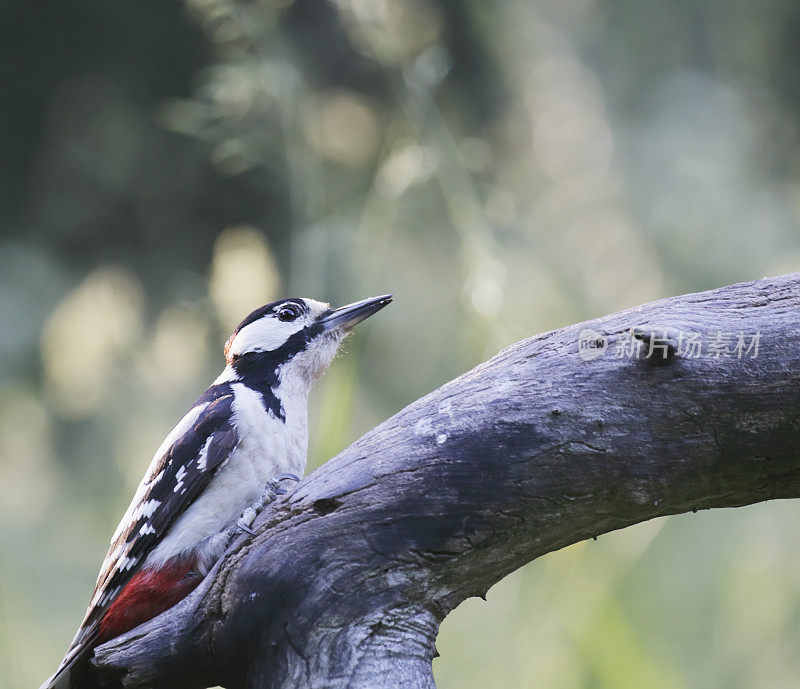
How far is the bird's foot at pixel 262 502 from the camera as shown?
1.51m

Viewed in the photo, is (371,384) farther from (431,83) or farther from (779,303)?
(779,303)

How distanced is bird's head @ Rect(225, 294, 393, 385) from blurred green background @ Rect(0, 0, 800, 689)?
2.9 inches

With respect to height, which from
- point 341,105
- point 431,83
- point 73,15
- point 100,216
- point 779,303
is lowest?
point 779,303

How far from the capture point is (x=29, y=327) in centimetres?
348

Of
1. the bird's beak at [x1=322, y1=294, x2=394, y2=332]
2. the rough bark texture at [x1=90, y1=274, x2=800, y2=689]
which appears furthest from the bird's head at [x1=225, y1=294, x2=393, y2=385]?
the rough bark texture at [x1=90, y1=274, x2=800, y2=689]

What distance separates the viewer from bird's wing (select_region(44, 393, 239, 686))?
1.65 metres

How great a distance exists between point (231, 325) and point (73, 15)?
2143 millimetres

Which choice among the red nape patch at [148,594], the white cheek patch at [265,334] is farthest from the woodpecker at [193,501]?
the white cheek patch at [265,334]

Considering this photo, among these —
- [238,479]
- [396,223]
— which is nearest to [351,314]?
[238,479]

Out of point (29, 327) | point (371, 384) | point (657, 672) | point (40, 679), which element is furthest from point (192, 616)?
point (29, 327)

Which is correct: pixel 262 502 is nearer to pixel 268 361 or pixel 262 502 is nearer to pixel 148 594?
pixel 148 594

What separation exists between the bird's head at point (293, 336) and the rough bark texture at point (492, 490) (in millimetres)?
590

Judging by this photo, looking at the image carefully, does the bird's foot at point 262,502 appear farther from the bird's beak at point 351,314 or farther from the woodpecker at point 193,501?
the bird's beak at point 351,314

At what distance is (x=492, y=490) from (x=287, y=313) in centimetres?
80
